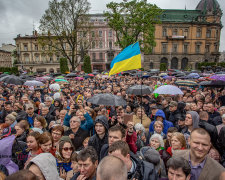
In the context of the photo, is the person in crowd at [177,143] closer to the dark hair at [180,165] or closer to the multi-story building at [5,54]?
the dark hair at [180,165]

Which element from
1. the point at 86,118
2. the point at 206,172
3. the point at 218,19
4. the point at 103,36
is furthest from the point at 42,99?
the point at 218,19

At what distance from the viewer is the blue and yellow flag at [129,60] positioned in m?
5.11

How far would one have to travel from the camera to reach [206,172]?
81.4 inches

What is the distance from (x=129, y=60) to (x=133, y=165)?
143 inches

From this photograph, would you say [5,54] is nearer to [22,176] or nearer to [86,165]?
[86,165]

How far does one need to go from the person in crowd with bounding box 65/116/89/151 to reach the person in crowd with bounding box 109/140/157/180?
1742mm

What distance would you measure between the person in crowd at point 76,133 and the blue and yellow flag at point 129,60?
2070 millimetres

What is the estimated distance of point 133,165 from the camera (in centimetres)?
224

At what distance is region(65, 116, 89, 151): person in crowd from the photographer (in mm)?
3771

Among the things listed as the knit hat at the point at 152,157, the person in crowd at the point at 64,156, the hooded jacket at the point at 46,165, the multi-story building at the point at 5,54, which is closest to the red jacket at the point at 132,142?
the knit hat at the point at 152,157

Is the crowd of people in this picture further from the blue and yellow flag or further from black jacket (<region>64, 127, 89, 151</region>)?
the blue and yellow flag

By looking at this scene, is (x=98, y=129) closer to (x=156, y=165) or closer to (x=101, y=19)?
(x=156, y=165)

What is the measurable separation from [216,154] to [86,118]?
9.34 feet

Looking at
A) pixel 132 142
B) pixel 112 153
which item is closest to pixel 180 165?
pixel 112 153
